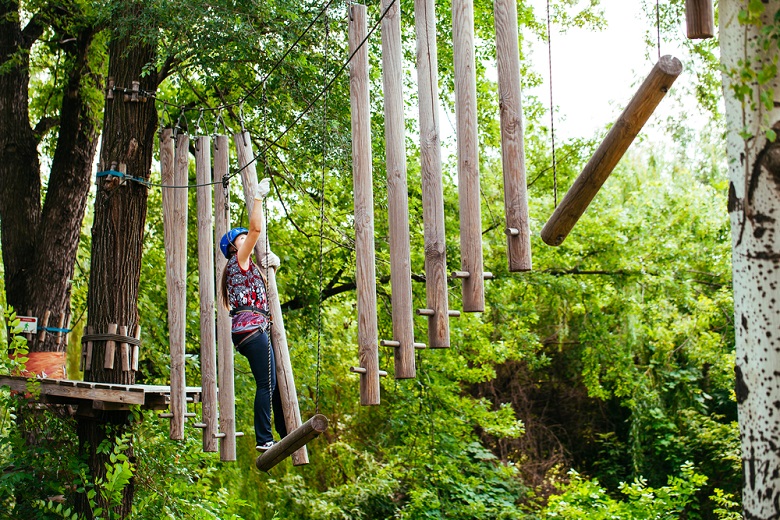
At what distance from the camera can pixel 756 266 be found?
2695 millimetres

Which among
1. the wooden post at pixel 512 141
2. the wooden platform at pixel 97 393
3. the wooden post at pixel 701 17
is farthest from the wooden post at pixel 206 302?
the wooden post at pixel 701 17

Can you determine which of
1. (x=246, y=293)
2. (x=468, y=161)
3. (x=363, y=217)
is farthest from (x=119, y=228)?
(x=468, y=161)

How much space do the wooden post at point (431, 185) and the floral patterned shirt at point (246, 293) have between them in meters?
1.13

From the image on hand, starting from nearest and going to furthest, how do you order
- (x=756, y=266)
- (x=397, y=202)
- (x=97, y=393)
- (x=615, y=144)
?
1. (x=756, y=266)
2. (x=615, y=144)
3. (x=397, y=202)
4. (x=97, y=393)

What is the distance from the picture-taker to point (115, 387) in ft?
20.6

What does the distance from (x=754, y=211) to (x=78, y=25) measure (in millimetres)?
7359

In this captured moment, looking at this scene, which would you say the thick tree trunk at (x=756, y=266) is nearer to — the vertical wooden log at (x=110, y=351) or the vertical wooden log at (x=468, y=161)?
the vertical wooden log at (x=468, y=161)

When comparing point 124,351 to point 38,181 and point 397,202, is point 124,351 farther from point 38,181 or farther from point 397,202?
point 397,202

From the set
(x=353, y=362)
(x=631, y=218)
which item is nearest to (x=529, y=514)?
(x=353, y=362)

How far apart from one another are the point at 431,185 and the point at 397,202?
0.22 metres

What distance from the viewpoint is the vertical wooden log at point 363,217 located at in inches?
173

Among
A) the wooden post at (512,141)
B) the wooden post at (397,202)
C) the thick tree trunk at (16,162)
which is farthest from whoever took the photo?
the thick tree trunk at (16,162)

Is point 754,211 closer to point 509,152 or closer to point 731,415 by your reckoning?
point 509,152

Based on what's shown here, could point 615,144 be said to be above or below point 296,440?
above
